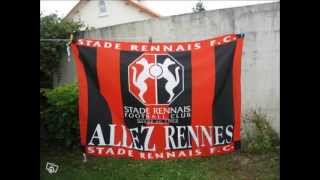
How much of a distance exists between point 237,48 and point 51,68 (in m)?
5.09

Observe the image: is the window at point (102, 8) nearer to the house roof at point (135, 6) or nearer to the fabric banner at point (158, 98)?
the house roof at point (135, 6)

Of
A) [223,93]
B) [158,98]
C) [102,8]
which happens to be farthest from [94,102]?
[102,8]

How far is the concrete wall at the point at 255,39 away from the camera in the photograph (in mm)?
6832

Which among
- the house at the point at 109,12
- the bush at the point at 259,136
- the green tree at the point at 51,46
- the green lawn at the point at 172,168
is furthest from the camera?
the house at the point at 109,12

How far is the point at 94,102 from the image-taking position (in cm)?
383

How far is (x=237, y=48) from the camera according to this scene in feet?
12.8

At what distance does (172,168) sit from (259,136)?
148cm

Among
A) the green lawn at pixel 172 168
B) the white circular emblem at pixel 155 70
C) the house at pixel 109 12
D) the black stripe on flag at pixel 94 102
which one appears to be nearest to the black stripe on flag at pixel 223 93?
the white circular emblem at pixel 155 70
